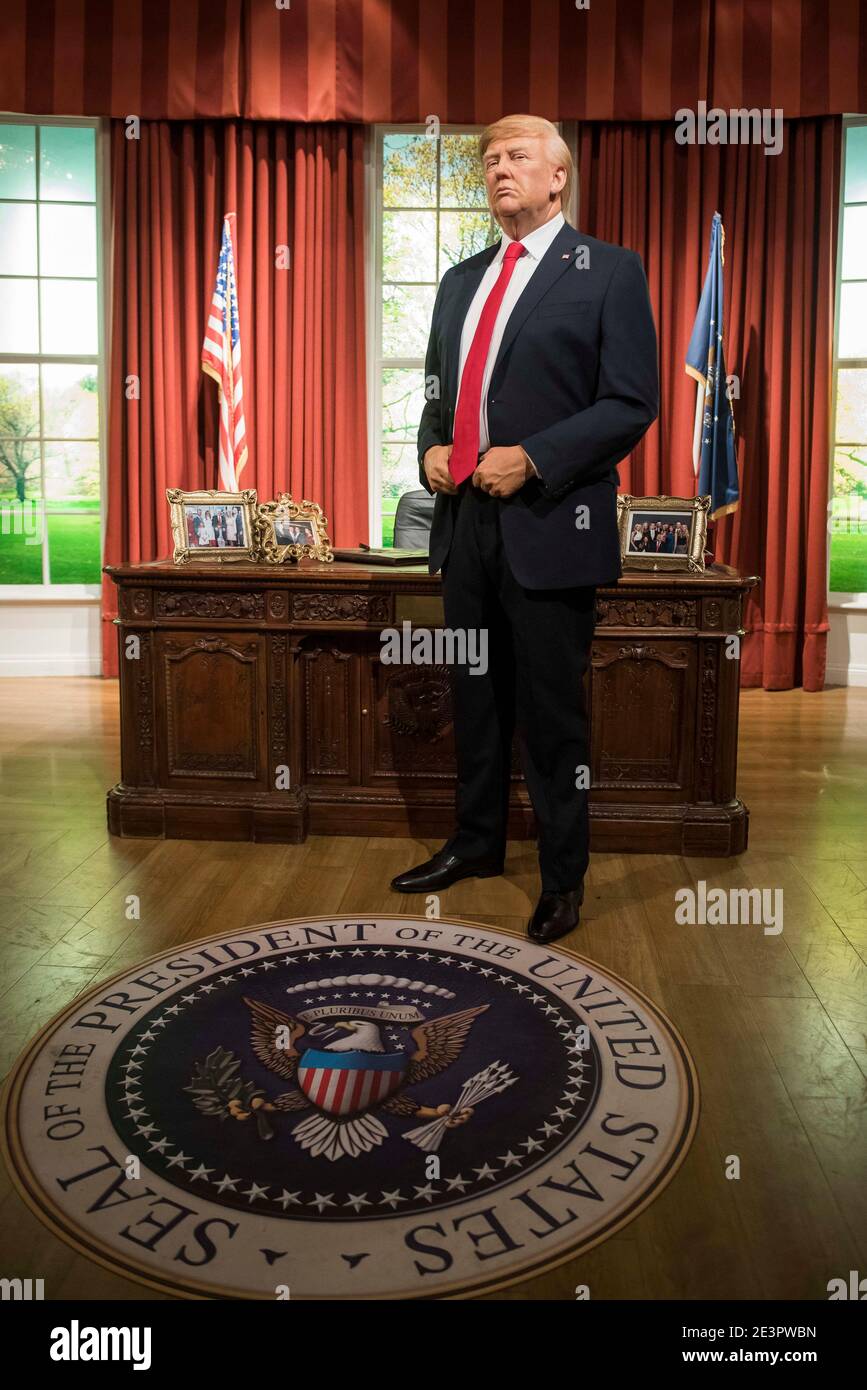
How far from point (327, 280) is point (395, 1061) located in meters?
5.13

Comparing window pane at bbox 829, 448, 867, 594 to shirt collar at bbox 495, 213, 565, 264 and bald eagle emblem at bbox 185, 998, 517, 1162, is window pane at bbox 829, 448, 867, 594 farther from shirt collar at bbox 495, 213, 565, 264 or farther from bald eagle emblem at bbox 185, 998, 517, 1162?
bald eagle emblem at bbox 185, 998, 517, 1162

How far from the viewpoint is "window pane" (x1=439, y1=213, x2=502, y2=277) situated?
6.53 metres

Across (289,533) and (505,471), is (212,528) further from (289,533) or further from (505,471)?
(505,471)

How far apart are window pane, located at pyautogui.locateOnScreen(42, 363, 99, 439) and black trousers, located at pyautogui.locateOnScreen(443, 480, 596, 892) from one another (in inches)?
317

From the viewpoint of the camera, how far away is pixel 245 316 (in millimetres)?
6199

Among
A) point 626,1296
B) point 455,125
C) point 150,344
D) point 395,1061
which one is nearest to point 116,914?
point 395,1061

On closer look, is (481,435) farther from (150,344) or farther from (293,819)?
(150,344)

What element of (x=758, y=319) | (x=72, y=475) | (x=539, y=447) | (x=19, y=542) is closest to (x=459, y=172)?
(x=758, y=319)

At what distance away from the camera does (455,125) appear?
20.5 feet

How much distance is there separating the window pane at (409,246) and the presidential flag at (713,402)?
160 centimetres

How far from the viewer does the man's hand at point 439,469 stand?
264 centimetres

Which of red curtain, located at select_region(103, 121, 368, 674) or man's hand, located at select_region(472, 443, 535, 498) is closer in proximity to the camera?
man's hand, located at select_region(472, 443, 535, 498)

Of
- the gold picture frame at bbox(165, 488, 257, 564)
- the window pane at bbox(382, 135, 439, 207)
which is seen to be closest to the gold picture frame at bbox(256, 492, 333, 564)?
the gold picture frame at bbox(165, 488, 257, 564)
